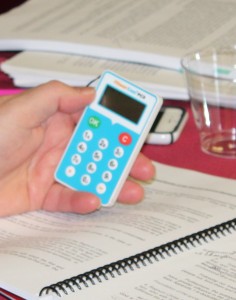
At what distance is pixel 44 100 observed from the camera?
0.83m

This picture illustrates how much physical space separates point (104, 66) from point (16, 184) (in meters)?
0.26

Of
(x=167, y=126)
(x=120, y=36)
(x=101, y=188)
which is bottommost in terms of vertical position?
(x=101, y=188)

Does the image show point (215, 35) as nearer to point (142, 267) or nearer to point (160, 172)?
point (160, 172)

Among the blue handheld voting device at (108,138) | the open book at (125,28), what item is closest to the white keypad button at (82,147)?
the blue handheld voting device at (108,138)

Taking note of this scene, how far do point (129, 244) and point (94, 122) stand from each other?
0.18m

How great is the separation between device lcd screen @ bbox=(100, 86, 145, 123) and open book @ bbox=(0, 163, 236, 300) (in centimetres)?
9

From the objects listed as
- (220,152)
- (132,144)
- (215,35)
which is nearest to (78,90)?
(132,144)

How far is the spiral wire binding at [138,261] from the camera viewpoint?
24.9 inches

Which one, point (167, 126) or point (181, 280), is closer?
point (181, 280)

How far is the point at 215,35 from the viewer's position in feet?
3.52

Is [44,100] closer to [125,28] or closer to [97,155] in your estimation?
[97,155]

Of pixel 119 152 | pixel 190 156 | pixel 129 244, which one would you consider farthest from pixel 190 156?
pixel 129 244

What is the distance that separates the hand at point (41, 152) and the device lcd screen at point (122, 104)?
0.02m

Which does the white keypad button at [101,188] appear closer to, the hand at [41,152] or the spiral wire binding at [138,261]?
the hand at [41,152]
